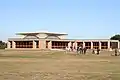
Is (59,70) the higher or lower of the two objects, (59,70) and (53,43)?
the lower

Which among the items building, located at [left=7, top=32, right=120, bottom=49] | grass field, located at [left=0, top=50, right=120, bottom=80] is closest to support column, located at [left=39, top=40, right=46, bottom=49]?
building, located at [left=7, top=32, right=120, bottom=49]

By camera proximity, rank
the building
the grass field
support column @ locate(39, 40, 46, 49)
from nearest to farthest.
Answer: the grass field → support column @ locate(39, 40, 46, 49) → the building

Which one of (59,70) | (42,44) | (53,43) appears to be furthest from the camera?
(53,43)

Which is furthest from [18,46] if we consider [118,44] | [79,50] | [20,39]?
[79,50]

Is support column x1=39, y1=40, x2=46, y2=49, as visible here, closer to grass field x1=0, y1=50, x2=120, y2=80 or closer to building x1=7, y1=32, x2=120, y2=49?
building x1=7, y1=32, x2=120, y2=49

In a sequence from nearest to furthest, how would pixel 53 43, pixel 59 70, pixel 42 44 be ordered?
pixel 59 70, pixel 42 44, pixel 53 43

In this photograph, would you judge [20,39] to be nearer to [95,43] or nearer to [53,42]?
[53,42]

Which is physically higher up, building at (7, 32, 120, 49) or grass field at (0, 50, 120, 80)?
building at (7, 32, 120, 49)

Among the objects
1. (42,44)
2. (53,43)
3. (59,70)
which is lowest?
(59,70)

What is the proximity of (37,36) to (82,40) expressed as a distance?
18.5m

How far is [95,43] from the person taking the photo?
124625 millimetres

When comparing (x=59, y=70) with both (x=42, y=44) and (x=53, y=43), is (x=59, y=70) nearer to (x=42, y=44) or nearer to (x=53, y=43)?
(x=42, y=44)

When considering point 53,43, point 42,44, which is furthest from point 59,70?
point 53,43

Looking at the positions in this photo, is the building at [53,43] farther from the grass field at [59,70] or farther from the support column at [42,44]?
the grass field at [59,70]
